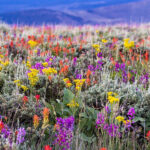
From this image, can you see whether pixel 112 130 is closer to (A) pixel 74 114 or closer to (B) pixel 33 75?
(A) pixel 74 114

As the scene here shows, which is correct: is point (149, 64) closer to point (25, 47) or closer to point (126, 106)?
point (126, 106)

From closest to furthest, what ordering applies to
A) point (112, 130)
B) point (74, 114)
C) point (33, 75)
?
point (112, 130)
point (74, 114)
point (33, 75)

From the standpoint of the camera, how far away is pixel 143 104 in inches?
156

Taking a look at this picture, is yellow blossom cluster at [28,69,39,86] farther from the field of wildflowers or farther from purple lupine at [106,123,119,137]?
purple lupine at [106,123,119,137]

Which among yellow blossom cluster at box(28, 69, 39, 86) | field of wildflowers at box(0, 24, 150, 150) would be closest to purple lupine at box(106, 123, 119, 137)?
field of wildflowers at box(0, 24, 150, 150)

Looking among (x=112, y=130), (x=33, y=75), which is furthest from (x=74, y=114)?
(x=33, y=75)

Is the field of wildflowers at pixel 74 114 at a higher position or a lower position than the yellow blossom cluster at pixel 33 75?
lower

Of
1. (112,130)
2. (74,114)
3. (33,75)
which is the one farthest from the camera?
(33,75)

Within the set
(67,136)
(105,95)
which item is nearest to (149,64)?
(105,95)

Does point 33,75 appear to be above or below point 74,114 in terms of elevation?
above

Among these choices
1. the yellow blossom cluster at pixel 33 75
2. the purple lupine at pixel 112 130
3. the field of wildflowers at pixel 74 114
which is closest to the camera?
the field of wildflowers at pixel 74 114

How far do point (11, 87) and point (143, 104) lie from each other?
7.17 ft

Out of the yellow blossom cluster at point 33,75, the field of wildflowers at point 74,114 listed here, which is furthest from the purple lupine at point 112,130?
the yellow blossom cluster at point 33,75

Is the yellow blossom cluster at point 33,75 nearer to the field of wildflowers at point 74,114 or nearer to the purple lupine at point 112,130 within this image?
the field of wildflowers at point 74,114
